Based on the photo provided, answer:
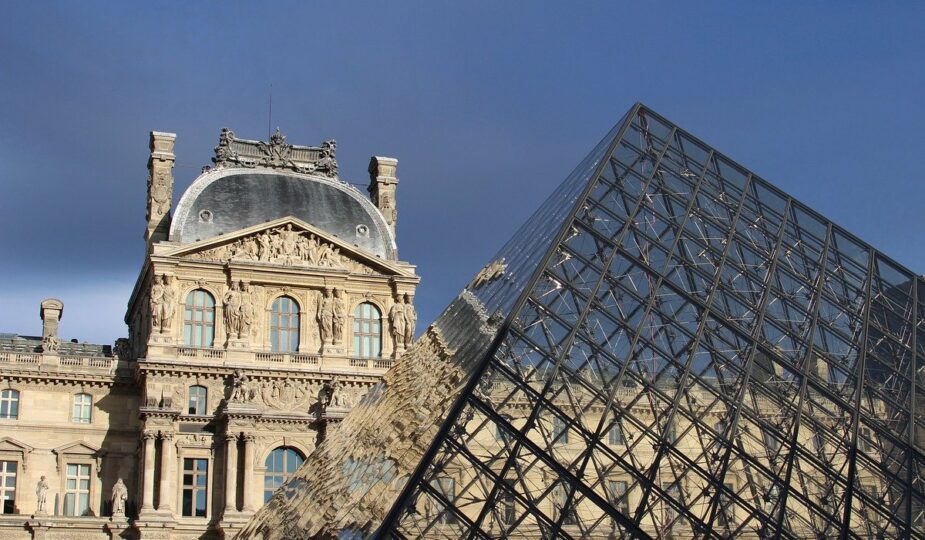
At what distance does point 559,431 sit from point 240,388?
28340mm

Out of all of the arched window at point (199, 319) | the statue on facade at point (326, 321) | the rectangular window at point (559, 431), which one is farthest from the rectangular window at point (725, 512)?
the arched window at point (199, 319)

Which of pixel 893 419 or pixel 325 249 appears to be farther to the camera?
pixel 325 249

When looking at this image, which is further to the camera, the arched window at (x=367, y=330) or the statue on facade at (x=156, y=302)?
the arched window at (x=367, y=330)

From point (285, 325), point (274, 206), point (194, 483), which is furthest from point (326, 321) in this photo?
point (194, 483)

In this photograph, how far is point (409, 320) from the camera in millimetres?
51031

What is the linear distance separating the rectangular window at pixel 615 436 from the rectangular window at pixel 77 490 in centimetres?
3057

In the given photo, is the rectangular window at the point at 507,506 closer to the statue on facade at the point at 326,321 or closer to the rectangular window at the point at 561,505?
the rectangular window at the point at 561,505

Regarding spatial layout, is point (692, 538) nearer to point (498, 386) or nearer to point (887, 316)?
point (498, 386)

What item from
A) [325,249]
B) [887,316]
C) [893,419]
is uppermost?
[325,249]

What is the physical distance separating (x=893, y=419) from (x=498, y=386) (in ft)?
20.4

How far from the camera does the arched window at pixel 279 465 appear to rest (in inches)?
1863

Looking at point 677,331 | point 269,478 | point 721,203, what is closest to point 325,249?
point 269,478

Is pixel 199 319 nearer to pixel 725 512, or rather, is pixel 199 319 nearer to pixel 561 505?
pixel 561 505

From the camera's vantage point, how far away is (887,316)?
83.0 feet
